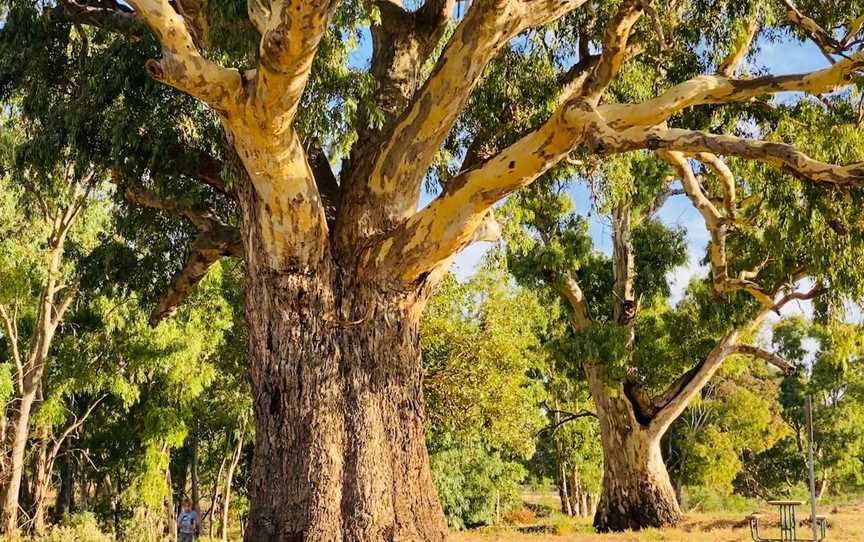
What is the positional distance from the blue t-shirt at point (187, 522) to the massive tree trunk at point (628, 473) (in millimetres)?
7414

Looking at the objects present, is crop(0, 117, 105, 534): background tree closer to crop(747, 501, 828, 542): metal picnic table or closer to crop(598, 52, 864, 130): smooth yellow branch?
crop(598, 52, 864, 130): smooth yellow branch

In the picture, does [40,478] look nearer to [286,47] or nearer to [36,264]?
[36,264]

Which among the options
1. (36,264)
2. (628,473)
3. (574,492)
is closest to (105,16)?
(36,264)

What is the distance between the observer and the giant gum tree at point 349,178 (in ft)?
20.3

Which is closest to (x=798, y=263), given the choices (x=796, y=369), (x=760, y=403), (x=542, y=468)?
(x=796, y=369)

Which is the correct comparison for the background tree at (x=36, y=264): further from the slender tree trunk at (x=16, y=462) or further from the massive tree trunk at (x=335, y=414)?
the massive tree trunk at (x=335, y=414)

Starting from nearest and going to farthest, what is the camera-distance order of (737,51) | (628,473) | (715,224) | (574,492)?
(737,51) < (715,224) < (628,473) < (574,492)

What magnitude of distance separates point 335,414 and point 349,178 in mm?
2136

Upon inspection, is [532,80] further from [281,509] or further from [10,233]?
[10,233]

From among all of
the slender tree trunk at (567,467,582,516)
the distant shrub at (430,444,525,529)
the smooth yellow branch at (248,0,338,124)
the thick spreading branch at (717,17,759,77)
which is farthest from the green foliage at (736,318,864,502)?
the smooth yellow branch at (248,0,338,124)

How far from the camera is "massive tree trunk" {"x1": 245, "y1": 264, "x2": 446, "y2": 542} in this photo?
6.59 metres

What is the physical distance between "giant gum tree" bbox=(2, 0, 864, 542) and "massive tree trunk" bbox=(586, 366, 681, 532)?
9056mm

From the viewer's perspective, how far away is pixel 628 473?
15883mm

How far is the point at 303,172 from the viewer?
6777 millimetres
